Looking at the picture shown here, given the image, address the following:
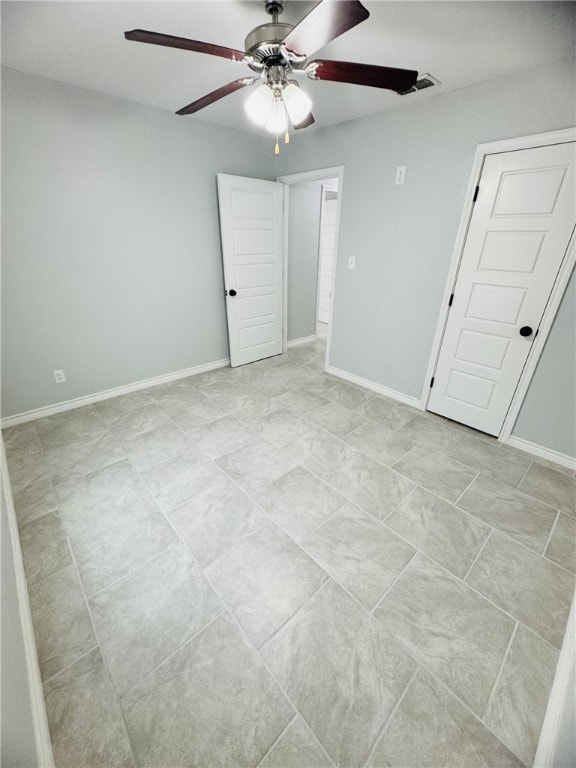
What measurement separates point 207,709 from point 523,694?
116 centimetres

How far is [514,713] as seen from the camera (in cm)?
108

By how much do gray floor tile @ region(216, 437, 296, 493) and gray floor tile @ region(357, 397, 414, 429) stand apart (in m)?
1.00

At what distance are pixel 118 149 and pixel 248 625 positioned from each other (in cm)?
348

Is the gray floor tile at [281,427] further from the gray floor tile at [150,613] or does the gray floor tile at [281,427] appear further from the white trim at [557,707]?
the white trim at [557,707]

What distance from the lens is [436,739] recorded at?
1.02 meters

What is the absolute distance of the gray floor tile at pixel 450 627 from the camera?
1.17 m

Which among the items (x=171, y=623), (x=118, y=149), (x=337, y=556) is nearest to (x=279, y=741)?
(x=171, y=623)

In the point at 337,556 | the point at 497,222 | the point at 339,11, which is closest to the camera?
the point at 339,11

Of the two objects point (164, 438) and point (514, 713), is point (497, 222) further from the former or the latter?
point (164, 438)

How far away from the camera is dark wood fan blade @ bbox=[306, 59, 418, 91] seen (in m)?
1.22

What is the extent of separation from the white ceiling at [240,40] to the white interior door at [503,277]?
22.6 inches

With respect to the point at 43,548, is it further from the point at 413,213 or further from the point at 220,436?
the point at 413,213

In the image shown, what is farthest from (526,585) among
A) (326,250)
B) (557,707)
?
(326,250)

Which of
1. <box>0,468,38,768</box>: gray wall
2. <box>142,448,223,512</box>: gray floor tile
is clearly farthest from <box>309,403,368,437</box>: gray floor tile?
<box>0,468,38,768</box>: gray wall
